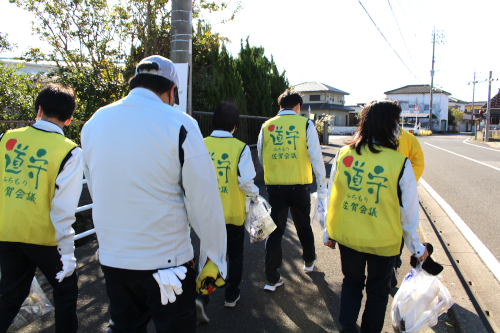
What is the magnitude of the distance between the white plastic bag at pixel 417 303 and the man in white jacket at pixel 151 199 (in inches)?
62.1

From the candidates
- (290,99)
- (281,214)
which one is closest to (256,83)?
(290,99)

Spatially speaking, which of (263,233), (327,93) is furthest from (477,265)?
(327,93)

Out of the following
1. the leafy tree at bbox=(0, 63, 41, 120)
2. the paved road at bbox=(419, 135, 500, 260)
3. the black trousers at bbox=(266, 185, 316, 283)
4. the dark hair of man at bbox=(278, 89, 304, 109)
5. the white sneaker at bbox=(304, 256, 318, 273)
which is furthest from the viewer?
the leafy tree at bbox=(0, 63, 41, 120)

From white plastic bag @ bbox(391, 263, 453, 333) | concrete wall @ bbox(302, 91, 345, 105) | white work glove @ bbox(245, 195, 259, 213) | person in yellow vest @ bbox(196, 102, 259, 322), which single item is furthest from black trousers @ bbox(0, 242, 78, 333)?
concrete wall @ bbox(302, 91, 345, 105)

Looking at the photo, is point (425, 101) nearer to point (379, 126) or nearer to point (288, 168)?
point (288, 168)

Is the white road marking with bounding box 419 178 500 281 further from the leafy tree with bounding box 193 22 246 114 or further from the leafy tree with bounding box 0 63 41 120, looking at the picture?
the leafy tree with bounding box 0 63 41 120

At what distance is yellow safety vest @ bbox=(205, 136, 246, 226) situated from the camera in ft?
9.53

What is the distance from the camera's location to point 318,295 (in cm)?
329

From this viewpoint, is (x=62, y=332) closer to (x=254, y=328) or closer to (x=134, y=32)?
(x=254, y=328)

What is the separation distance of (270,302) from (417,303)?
4.19 ft

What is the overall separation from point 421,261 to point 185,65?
10.3 feet

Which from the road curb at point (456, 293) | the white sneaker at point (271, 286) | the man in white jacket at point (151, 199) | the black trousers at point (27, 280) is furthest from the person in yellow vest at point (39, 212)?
the road curb at point (456, 293)

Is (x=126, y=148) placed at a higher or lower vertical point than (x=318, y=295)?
higher

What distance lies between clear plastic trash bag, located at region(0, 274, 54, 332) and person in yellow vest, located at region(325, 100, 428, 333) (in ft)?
7.86
